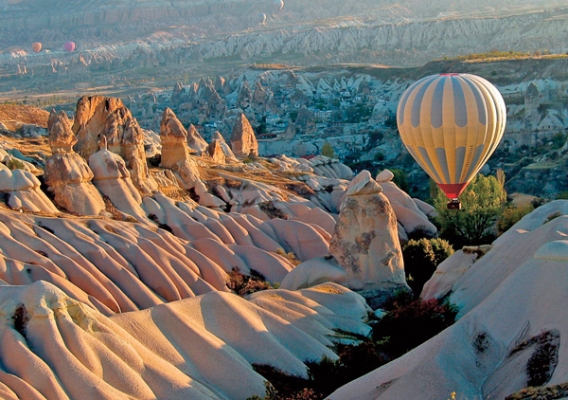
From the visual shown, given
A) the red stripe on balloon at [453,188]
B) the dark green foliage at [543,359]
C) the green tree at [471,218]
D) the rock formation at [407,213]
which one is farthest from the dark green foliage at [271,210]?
the dark green foliage at [543,359]

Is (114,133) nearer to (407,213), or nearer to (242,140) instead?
(407,213)

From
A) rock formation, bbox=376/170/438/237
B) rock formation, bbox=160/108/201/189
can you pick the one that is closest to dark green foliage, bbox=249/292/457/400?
rock formation, bbox=376/170/438/237

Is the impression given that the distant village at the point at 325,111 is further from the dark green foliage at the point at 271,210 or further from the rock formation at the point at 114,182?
the rock formation at the point at 114,182

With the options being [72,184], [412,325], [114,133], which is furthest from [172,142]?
[412,325]

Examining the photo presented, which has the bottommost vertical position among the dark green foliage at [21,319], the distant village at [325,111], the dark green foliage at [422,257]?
the distant village at [325,111]

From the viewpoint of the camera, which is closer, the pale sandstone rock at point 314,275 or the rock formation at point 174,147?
the pale sandstone rock at point 314,275

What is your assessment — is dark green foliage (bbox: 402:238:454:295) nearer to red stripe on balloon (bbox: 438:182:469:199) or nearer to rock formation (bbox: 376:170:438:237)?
red stripe on balloon (bbox: 438:182:469:199)
